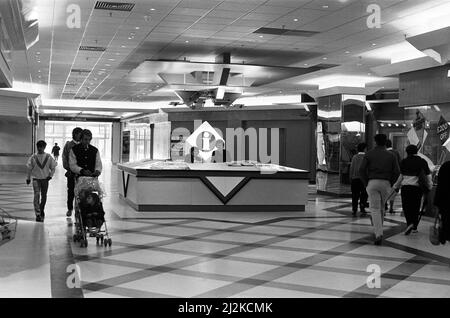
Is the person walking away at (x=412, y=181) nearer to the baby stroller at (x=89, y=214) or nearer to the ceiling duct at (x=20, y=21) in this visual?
the baby stroller at (x=89, y=214)

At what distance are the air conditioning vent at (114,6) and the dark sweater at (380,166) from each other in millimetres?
4788

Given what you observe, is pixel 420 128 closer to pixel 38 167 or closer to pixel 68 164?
pixel 68 164

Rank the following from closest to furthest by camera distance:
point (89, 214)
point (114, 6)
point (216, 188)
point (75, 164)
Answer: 1. point (89, 214)
2. point (75, 164)
3. point (114, 6)
4. point (216, 188)

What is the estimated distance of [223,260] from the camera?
6254mm

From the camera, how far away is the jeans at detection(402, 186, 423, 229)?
27.5ft

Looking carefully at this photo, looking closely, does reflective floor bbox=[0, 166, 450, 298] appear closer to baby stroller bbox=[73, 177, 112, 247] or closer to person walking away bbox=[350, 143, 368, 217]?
baby stroller bbox=[73, 177, 112, 247]

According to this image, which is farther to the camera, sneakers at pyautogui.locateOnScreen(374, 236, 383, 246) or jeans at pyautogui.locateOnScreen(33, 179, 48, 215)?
jeans at pyautogui.locateOnScreen(33, 179, 48, 215)

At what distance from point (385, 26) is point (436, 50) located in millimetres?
1062

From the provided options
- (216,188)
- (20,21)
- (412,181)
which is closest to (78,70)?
(20,21)

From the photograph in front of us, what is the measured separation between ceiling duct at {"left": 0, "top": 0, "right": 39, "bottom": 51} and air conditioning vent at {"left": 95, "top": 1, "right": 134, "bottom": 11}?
1.08 metres

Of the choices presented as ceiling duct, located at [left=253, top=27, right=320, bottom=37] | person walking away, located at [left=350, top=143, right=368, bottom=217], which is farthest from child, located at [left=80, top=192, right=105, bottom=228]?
person walking away, located at [left=350, top=143, right=368, bottom=217]

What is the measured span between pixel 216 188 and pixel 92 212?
4.27m

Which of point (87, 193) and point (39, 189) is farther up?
point (87, 193)

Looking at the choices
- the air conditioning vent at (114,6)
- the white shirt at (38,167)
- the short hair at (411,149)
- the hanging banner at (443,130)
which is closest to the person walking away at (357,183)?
the hanging banner at (443,130)
